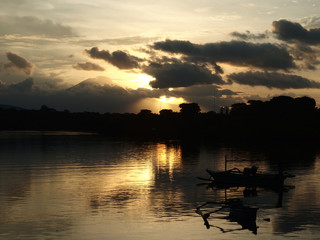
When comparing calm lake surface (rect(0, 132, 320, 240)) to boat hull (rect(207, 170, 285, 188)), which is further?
boat hull (rect(207, 170, 285, 188))

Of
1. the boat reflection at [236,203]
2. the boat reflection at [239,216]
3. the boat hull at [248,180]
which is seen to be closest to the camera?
the boat reflection at [239,216]

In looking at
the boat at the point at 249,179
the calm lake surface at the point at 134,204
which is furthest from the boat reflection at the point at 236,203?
the calm lake surface at the point at 134,204

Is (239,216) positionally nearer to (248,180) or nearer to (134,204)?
(134,204)

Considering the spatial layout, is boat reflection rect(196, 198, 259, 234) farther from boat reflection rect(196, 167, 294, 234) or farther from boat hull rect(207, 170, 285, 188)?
boat hull rect(207, 170, 285, 188)

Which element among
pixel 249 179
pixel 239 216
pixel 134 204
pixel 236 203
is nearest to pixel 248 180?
pixel 249 179

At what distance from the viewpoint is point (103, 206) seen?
5075 centimetres

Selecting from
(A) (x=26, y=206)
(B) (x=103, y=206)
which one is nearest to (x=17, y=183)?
(A) (x=26, y=206)

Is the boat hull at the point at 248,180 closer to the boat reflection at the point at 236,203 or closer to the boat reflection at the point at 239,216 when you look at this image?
the boat reflection at the point at 236,203

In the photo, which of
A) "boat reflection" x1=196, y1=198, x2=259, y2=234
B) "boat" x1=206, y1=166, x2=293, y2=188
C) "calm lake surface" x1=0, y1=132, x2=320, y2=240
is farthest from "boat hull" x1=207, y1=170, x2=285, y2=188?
"boat reflection" x1=196, y1=198, x2=259, y2=234

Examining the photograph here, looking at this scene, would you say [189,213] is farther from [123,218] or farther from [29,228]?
[29,228]

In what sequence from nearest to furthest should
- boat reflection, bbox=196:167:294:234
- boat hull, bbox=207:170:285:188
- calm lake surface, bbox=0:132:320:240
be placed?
1. calm lake surface, bbox=0:132:320:240
2. boat reflection, bbox=196:167:294:234
3. boat hull, bbox=207:170:285:188

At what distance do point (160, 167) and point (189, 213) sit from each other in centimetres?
4680

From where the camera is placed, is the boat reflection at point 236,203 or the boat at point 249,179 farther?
the boat at point 249,179

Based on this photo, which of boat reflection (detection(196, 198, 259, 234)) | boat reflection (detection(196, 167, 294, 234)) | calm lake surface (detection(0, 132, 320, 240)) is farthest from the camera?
boat reflection (detection(196, 167, 294, 234))
